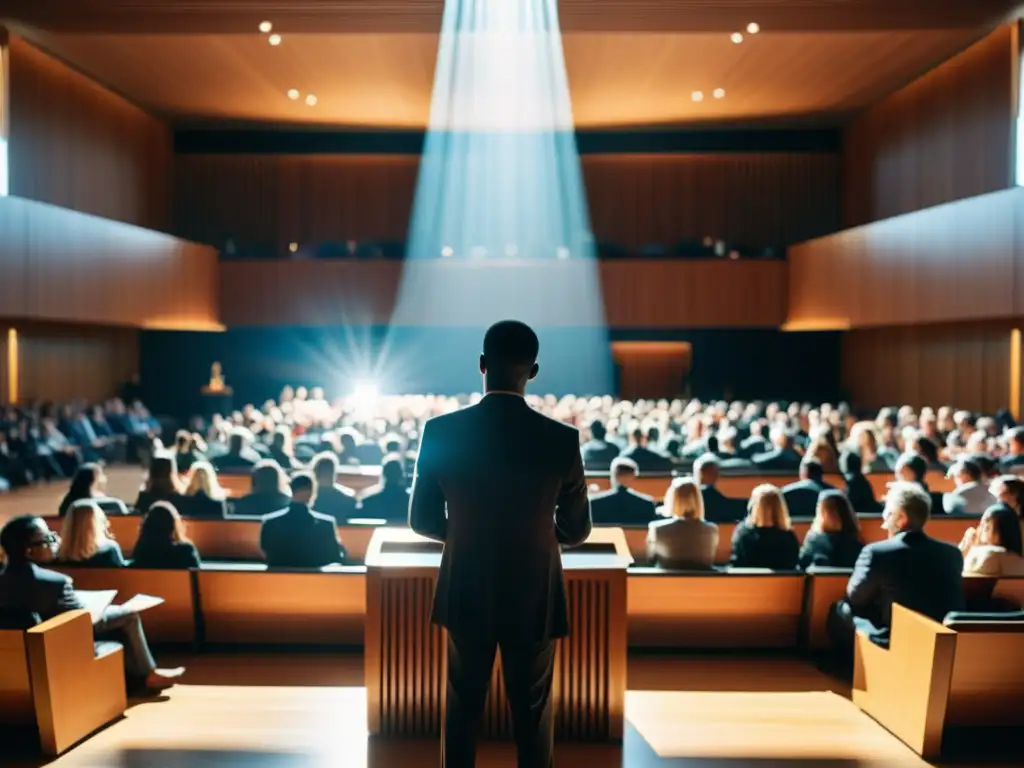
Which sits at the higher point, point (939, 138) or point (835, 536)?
point (939, 138)

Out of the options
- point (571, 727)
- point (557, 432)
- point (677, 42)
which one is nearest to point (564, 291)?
point (677, 42)

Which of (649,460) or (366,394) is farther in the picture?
(366,394)

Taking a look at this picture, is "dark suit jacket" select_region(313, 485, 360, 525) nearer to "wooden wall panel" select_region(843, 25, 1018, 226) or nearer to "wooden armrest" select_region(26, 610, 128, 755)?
"wooden armrest" select_region(26, 610, 128, 755)

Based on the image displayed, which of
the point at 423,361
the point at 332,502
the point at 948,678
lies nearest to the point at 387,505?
the point at 332,502

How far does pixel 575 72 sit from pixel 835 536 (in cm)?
1263

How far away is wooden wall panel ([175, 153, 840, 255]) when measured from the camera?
21.6 m

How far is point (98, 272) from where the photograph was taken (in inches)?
626

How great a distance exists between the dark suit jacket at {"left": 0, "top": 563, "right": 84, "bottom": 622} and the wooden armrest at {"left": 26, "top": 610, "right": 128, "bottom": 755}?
141mm

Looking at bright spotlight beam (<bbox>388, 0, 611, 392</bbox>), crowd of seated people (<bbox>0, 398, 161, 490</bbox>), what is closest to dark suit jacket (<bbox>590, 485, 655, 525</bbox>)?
crowd of seated people (<bbox>0, 398, 161, 490</bbox>)

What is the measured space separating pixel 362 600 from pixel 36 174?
42.5 ft

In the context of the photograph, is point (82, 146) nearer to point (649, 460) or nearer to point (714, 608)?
point (649, 460)

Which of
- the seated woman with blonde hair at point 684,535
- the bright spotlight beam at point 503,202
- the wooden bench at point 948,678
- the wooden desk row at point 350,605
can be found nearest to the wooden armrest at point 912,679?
the wooden bench at point 948,678

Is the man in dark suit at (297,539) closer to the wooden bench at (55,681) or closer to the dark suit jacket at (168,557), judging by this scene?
the dark suit jacket at (168,557)

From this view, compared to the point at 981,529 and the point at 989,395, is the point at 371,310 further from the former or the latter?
the point at 981,529
